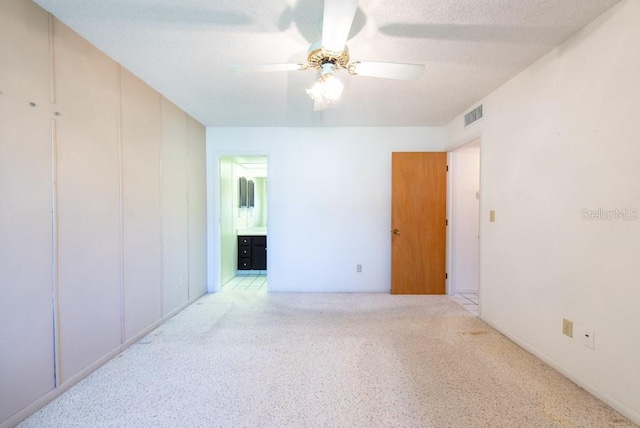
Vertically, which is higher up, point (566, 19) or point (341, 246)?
point (566, 19)

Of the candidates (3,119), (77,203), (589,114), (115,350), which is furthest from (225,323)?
(589,114)

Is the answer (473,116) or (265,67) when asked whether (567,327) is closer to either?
(473,116)

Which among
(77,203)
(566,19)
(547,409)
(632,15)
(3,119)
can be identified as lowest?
(547,409)

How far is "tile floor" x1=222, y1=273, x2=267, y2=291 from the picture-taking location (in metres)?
4.04

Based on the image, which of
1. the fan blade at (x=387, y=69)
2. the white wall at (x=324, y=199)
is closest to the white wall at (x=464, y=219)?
the white wall at (x=324, y=199)

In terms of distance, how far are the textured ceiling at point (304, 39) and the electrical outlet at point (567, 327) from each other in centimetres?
201

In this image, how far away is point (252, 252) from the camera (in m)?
4.82

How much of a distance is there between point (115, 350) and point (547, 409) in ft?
10.2

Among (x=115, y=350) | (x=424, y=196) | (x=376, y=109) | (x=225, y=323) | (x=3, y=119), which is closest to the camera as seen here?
(x=3, y=119)

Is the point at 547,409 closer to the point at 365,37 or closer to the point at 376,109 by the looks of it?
the point at 365,37

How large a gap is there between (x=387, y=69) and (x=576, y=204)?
5.25ft

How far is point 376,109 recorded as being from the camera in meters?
3.13

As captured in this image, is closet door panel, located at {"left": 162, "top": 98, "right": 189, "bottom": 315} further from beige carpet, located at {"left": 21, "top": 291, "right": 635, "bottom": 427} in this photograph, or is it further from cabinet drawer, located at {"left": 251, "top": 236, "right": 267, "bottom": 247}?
cabinet drawer, located at {"left": 251, "top": 236, "right": 267, "bottom": 247}

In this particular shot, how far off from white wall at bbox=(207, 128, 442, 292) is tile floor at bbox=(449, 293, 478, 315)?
0.94m
